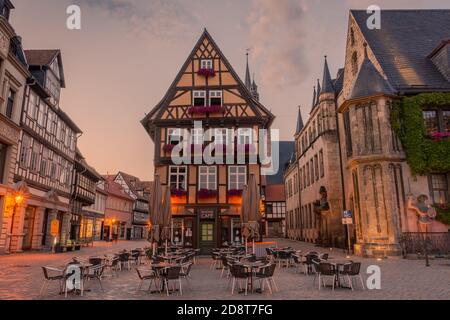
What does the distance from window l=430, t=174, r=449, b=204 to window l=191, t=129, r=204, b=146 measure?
45.3 ft

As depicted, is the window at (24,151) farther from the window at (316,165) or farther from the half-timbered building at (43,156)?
the window at (316,165)

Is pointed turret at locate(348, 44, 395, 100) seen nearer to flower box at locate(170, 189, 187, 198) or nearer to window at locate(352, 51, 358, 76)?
window at locate(352, 51, 358, 76)

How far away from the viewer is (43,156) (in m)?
24.2

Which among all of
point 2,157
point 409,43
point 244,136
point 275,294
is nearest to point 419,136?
point 409,43

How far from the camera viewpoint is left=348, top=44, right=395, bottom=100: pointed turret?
1939cm

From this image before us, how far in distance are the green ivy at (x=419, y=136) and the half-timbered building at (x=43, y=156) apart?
2227cm

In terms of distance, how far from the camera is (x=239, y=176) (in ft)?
71.2

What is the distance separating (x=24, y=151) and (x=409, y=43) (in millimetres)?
25984

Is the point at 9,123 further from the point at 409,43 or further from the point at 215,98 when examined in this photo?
the point at 409,43

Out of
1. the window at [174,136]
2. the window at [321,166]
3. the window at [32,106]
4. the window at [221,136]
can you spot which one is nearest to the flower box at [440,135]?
the window at [321,166]

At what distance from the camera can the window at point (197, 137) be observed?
22.2 meters

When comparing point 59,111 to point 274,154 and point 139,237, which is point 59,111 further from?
point 274,154
